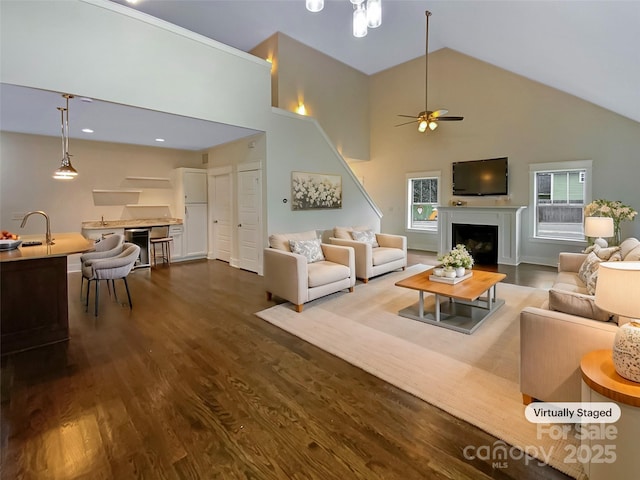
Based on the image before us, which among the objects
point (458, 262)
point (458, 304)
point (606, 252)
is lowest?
point (458, 304)

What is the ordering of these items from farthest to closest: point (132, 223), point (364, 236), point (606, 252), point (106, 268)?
point (132, 223)
point (364, 236)
point (106, 268)
point (606, 252)

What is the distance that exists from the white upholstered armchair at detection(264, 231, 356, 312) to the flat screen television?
429cm

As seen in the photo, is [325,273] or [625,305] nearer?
[625,305]

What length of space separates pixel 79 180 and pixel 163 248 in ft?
6.77

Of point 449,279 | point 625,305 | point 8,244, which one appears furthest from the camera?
point 449,279

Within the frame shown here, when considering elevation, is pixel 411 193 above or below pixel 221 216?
above

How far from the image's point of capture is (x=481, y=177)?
720 cm

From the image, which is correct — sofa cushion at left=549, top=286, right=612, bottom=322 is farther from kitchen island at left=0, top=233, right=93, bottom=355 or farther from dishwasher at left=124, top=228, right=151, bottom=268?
dishwasher at left=124, top=228, right=151, bottom=268

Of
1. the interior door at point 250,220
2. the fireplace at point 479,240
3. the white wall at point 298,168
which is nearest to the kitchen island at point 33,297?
the interior door at point 250,220

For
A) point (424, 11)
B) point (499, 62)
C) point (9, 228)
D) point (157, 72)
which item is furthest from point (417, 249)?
point (9, 228)

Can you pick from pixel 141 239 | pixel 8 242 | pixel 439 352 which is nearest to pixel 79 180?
pixel 141 239

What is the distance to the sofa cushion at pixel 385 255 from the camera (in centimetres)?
540

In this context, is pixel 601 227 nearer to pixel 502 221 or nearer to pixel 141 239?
pixel 502 221

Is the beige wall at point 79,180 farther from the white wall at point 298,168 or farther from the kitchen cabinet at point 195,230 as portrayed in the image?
the white wall at point 298,168
